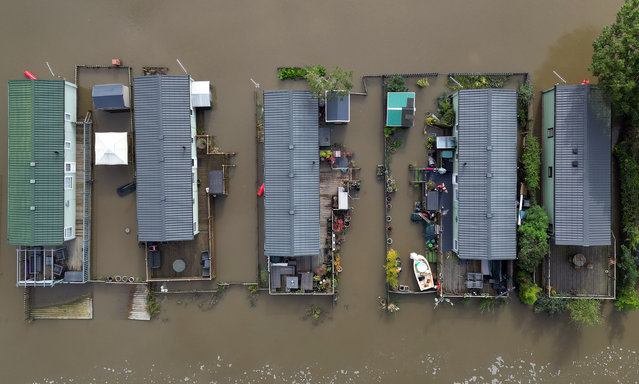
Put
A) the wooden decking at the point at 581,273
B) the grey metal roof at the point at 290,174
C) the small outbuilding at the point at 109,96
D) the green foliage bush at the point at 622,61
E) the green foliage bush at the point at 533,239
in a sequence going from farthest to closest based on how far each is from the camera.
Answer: the wooden decking at the point at 581,273 → the small outbuilding at the point at 109,96 → the grey metal roof at the point at 290,174 → the green foliage bush at the point at 533,239 → the green foliage bush at the point at 622,61

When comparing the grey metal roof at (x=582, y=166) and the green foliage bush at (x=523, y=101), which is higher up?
the green foliage bush at (x=523, y=101)


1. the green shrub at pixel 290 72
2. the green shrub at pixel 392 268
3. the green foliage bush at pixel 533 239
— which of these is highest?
the green shrub at pixel 290 72

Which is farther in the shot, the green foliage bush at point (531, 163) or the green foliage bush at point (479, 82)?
the green foliage bush at point (479, 82)

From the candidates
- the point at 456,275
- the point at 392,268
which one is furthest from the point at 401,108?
the point at 456,275

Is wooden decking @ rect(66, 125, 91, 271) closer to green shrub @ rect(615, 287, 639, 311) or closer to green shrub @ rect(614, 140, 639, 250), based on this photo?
green shrub @ rect(614, 140, 639, 250)

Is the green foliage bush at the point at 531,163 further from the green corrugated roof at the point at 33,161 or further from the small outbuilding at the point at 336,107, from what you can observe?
the green corrugated roof at the point at 33,161

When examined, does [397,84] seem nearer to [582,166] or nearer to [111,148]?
[582,166]

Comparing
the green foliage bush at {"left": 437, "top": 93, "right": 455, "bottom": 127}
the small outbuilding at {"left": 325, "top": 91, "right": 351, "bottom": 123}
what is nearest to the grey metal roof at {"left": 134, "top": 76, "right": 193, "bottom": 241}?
the small outbuilding at {"left": 325, "top": 91, "right": 351, "bottom": 123}

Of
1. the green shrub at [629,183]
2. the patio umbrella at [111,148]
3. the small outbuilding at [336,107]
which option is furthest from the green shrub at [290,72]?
the green shrub at [629,183]
